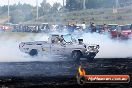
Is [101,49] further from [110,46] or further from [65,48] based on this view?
[65,48]

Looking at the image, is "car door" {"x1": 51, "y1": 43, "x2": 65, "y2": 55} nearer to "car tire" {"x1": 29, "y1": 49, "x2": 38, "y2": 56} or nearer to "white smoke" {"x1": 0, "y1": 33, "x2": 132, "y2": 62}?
"white smoke" {"x1": 0, "y1": 33, "x2": 132, "y2": 62}

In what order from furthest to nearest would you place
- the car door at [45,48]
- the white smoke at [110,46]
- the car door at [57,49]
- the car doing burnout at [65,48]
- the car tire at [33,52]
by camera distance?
1. the white smoke at [110,46]
2. the car tire at [33,52]
3. the car door at [45,48]
4. the car door at [57,49]
5. the car doing burnout at [65,48]

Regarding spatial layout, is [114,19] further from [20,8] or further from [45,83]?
[45,83]

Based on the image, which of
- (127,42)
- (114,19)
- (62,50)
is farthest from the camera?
(114,19)

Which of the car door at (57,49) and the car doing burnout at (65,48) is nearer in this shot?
the car doing burnout at (65,48)

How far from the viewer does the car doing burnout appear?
80.3 ft

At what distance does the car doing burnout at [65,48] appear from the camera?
24469mm

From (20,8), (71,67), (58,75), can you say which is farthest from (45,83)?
(20,8)

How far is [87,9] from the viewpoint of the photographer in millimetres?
71750

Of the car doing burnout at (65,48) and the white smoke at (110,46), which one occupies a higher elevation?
the car doing burnout at (65,48)

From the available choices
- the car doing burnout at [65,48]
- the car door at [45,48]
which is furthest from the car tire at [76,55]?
the car door at [45,48]

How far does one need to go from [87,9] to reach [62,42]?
4717 cm

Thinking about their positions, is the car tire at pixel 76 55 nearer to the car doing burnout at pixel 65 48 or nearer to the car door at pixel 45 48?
the car doing burnout at pixel 65 48

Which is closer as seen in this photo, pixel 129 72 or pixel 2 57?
pixel 129 72
